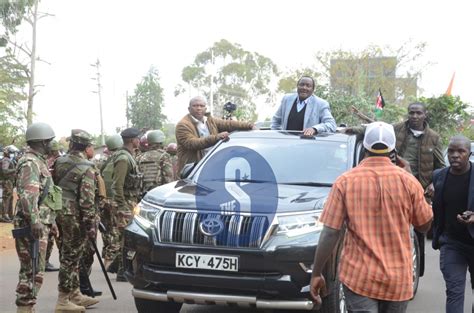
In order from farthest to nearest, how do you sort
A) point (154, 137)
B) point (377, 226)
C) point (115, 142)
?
point (154, 137), point (115, 142), point (377, 226)

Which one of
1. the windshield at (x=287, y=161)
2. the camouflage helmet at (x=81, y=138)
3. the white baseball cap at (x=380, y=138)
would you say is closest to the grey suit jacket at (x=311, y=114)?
the windshield at (x=287, y=161)

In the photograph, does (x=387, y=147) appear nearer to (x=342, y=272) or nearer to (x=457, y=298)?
(x=342, y=272)

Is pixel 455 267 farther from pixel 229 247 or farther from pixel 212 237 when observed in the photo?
pixel 212 237

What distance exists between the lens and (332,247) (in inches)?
170

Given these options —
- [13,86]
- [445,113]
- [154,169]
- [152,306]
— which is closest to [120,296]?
[152,306]

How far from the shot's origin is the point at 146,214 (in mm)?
6562

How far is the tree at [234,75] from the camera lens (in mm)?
67125

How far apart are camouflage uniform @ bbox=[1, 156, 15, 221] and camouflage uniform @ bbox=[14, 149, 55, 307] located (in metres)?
9.65

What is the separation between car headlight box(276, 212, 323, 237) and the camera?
6047mm

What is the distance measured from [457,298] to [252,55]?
6229 cm

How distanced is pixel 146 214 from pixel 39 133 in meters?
1.23

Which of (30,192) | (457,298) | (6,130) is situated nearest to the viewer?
(457,298)

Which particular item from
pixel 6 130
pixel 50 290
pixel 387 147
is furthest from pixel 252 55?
pixel 387 147
